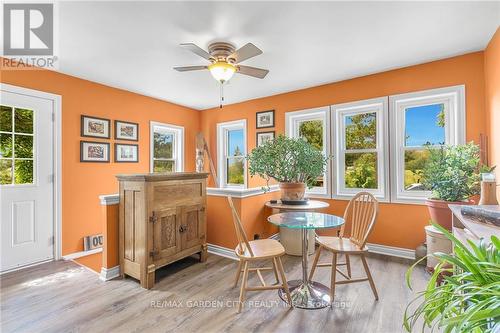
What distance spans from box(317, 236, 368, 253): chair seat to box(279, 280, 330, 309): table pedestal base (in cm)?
43

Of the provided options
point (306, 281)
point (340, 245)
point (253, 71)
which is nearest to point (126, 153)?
point (253, 71)

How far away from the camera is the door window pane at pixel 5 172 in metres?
2.71

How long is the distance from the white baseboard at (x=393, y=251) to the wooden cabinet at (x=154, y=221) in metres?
2.46

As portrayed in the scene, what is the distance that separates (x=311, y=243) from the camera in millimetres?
3309

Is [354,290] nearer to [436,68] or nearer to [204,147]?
[436,68]

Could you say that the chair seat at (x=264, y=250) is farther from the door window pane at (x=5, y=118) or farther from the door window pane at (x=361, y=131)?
the door window pane at (x=5, y=118)

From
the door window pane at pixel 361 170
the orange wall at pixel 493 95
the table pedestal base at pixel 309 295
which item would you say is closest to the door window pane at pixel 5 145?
the table pedestal base at pixel 309 295

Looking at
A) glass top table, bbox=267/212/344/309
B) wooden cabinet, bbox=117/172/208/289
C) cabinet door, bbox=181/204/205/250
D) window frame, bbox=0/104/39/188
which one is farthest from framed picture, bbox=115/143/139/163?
glass top table, bbox=267/212/344/309

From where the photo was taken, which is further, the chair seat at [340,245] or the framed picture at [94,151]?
the framed picture at [94,151]

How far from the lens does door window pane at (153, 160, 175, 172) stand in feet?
14.9

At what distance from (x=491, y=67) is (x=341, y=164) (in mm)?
1929

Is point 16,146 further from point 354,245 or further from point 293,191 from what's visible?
point 354,245

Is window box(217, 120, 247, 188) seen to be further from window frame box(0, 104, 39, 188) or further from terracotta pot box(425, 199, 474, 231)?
terracotta pot box(425, 199, 474, 231)

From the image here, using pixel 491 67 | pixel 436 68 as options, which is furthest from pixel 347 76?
pixel 491 67
